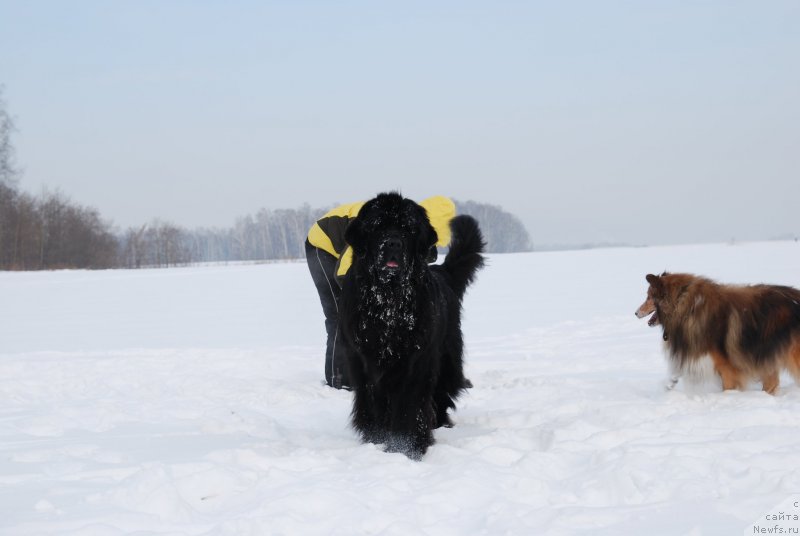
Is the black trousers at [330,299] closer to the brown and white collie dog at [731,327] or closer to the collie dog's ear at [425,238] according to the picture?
the collie dog's ear at [425,238]

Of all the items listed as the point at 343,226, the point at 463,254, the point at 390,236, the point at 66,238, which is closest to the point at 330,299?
the point at 343,226

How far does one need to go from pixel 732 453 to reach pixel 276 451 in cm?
273

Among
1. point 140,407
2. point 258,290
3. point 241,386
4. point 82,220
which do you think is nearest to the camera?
point 140,407

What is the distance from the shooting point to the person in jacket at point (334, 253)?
6281mm

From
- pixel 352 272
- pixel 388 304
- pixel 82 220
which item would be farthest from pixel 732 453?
pixel 82 220

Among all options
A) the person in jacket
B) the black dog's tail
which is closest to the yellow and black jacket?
the person in jacket

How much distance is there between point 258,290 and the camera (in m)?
22.8

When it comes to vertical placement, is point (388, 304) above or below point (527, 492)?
above

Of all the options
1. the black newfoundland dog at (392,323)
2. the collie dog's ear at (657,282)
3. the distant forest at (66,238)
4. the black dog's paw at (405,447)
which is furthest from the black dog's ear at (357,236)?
the distant forest at (66,238)

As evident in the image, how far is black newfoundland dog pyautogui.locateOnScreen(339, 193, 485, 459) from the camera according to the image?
14.0 feet

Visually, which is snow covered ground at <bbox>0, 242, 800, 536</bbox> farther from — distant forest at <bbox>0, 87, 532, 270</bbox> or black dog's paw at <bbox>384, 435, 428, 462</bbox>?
distant forest at <bbox>0, 87, 532, 270</bbox>

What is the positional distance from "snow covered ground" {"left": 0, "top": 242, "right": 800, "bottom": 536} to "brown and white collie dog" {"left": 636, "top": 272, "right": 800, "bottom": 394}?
25cm

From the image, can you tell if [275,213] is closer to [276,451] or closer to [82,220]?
[82,220]

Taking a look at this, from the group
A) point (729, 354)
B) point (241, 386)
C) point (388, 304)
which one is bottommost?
point (241, 386)
